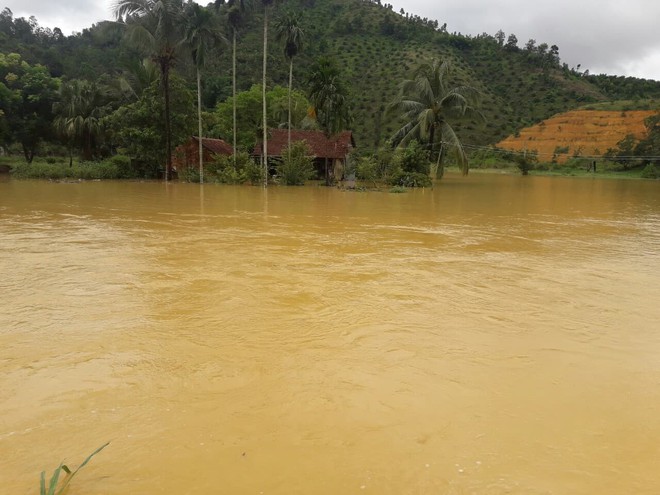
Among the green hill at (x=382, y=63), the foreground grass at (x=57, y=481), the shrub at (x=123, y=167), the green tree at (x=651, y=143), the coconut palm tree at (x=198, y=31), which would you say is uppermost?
the green hill at (x=382, y=63)

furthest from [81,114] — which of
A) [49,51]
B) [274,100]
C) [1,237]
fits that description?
[1,237]

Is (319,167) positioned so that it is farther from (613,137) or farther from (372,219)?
(613,137)

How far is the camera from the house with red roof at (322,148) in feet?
109

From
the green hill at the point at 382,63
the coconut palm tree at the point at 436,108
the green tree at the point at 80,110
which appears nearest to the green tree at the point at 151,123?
the green tree at the point at 80,110

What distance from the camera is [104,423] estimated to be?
3555 millimetres

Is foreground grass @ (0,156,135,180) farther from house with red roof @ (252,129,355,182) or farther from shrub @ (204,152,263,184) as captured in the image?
house with red roof @ (252,129,355,182)

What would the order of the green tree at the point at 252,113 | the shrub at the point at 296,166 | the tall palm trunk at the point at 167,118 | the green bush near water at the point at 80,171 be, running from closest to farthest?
the shrub at the point at 296,166 < the tall palm trunk at the point at 167,118 < the green bush near water at the point at 80,171 < the green tree at the point at 252,113

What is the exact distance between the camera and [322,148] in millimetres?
33688

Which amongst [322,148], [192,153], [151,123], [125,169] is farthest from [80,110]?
A: [322,148]

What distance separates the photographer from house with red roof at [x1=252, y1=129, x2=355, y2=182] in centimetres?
3322

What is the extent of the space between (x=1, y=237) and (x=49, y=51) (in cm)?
4932

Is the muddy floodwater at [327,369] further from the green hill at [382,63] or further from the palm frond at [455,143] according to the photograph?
the green hill at [382,63]

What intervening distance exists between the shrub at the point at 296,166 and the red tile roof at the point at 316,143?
140 inches

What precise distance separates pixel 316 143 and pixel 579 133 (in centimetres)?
4340
